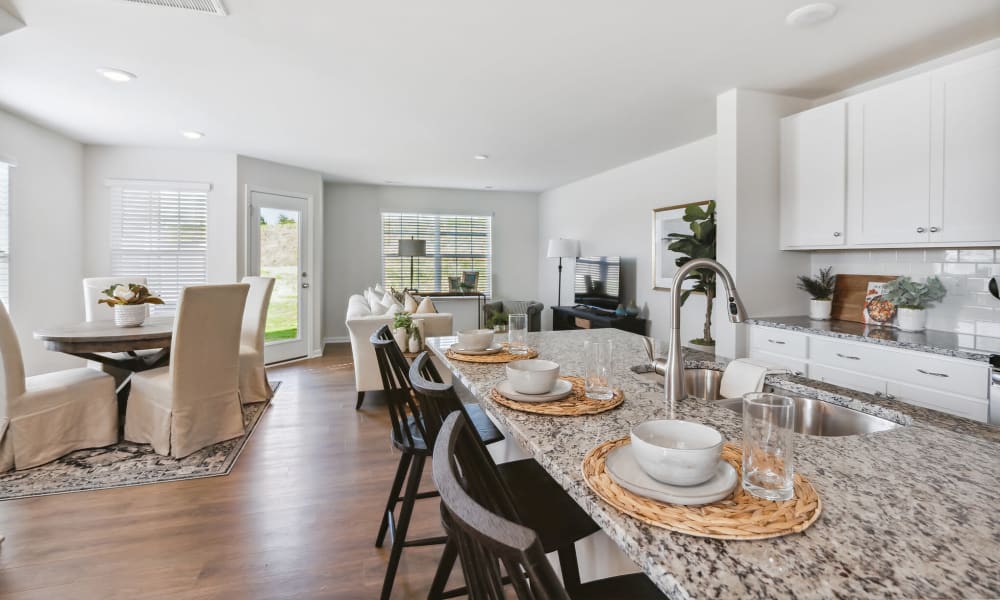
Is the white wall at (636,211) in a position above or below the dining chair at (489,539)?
above

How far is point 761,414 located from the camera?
72 cm

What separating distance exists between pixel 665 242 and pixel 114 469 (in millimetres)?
4735

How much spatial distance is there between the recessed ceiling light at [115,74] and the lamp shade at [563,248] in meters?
4.70

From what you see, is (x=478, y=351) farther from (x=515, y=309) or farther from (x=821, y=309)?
(x=515, y=309)

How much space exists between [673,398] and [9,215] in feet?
17.3

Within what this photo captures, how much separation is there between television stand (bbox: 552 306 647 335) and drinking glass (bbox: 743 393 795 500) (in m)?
4.02

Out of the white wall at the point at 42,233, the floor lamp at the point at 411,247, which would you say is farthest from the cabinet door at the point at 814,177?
the white wall at the point at 42,233

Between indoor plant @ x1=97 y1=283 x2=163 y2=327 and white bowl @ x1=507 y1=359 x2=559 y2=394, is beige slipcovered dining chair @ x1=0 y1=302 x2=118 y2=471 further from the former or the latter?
white bowl @ x1=507 y1=359 x2=559 y2=394

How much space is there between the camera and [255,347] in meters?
4.20

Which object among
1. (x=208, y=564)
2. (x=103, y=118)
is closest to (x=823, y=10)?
(x=208, y=564)

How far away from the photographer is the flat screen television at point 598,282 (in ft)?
18.2

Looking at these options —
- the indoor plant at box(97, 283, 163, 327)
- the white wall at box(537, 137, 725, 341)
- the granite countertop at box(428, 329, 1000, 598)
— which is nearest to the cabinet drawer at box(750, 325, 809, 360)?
the white wall at box(537, 137, 725, 341)

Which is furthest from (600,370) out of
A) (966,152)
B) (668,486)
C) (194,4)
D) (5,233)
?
(5,233)

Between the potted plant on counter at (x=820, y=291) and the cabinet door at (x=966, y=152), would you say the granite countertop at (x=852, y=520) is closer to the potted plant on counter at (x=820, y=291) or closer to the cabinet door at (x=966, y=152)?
the cabinet door at (x=966, y=152)
